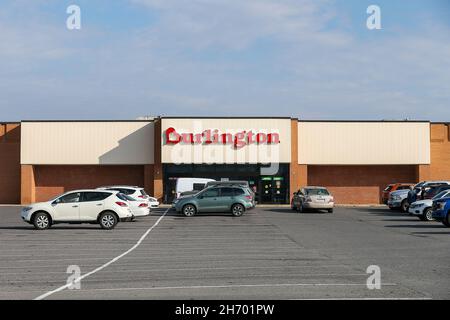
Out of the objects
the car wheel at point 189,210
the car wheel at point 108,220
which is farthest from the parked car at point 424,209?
the car wheel at point 108,220

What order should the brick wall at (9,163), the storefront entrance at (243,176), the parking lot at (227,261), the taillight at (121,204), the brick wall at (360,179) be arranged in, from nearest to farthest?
1. the parking lot at (227,261)
2. the taillight at (121,204)
3. the storefront entrance at (243,176)
4. the brick wall at (360,179)
5. the brick wall at (9,163)

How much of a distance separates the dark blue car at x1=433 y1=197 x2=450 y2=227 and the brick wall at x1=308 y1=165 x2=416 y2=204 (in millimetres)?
26612

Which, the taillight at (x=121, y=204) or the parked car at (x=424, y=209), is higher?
the taillight at (x=121, y=204)

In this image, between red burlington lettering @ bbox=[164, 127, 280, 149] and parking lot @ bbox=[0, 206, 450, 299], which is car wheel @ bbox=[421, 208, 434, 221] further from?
red burlington lettering @ bbox=[164, 127, 280, 149]

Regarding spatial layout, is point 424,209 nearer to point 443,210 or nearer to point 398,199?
point 443,210

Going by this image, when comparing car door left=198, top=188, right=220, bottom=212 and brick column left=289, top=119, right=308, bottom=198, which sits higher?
brick column left=289, top=119, right=308, bottom=198

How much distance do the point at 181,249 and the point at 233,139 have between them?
32.7 m

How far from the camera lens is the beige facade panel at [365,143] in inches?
2063

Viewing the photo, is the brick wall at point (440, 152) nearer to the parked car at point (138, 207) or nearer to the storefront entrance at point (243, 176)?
the storefront entrance at point (243, 176)

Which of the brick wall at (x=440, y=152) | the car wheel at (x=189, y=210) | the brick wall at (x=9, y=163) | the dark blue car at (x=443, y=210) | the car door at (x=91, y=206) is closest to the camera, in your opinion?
the dark blue car at (x=443, y=210)

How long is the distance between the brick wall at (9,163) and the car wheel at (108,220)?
29.3m

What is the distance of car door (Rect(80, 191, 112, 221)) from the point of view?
2614cm

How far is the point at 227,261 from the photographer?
1526 cm

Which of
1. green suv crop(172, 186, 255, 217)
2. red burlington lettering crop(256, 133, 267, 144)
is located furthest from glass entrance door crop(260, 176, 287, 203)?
green suv crop(172, 186, 255, 217)
